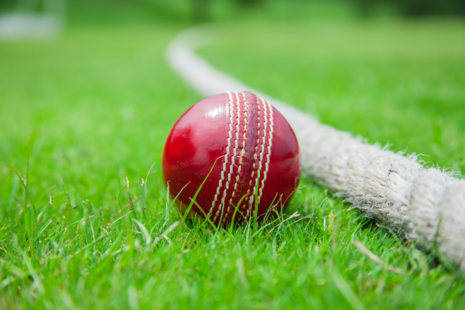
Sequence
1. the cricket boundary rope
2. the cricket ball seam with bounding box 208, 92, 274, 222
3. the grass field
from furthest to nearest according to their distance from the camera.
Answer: the cricket ball seam with bounding box 208, 92, 274, 222 → the cricket boundary rope → the grass field

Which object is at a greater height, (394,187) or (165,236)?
(394,187)

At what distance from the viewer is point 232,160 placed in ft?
5.39

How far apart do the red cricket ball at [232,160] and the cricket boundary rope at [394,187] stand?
349 millimetres

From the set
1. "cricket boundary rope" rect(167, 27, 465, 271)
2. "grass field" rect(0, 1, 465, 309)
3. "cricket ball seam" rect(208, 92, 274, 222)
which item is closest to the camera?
"grass field" rect(0, 1, 465, 309)

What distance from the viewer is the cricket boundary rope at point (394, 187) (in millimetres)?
1343

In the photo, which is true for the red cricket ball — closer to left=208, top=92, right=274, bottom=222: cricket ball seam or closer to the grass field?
left=208, top=92, right=274, bottom=222: cricket ball seam

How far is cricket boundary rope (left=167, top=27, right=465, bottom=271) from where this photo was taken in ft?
4.41

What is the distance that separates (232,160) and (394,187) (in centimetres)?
71

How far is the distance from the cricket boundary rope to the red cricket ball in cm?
35

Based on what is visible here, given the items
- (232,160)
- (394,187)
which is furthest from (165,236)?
(394,187)

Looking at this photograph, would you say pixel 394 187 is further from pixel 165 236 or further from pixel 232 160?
pixel 165 236

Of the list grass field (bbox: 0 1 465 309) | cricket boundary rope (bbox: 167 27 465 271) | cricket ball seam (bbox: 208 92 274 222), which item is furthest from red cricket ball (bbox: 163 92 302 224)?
cricket boundary rope (bbox: 167 27 465 271)

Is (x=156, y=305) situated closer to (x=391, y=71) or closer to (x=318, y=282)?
(x=318, y=282)

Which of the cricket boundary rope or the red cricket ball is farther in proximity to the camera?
the red cricket ball
